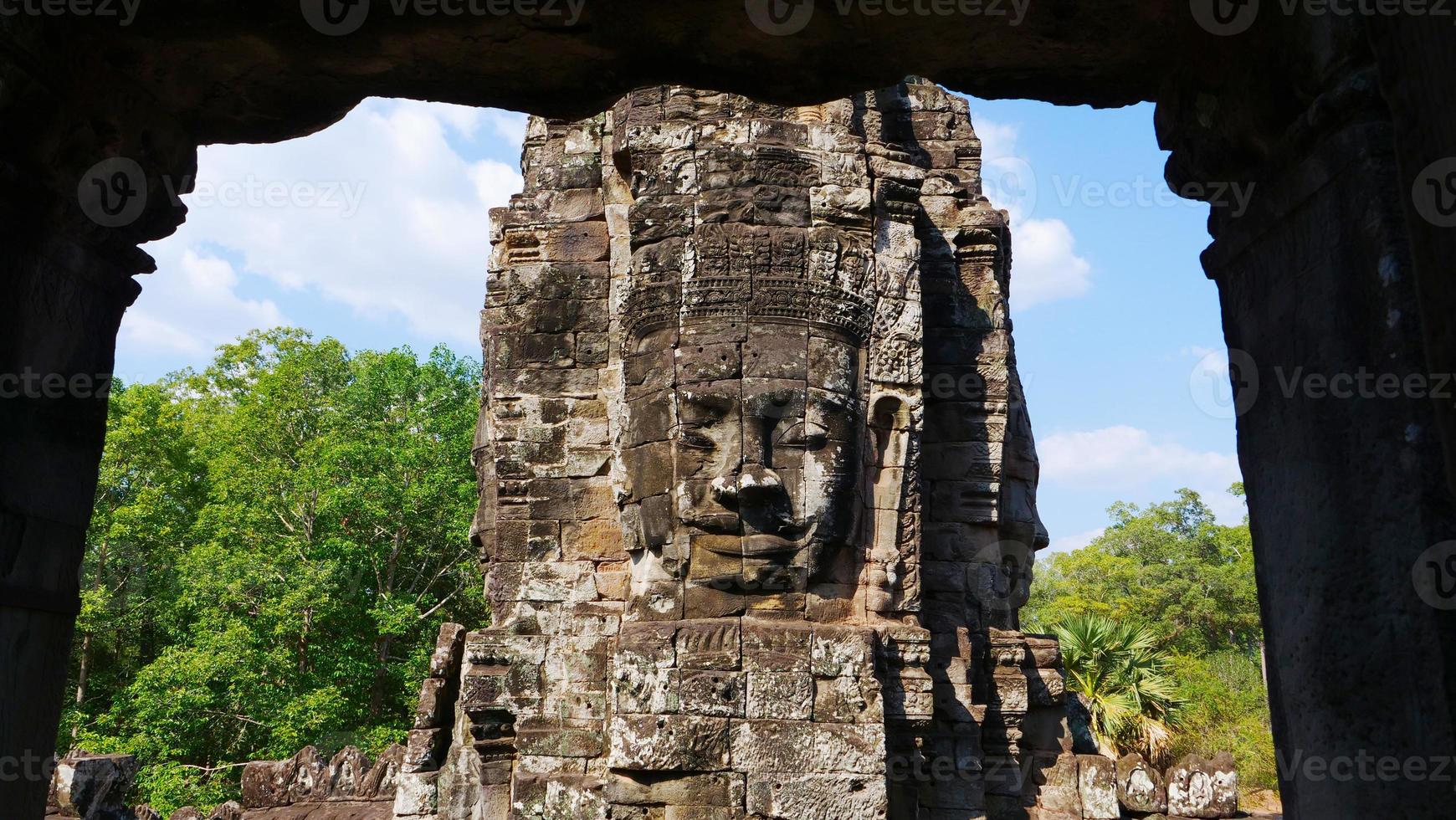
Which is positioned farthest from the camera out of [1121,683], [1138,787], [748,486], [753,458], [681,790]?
[1121,683]

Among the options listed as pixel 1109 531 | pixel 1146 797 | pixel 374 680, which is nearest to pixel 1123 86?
pixel 1146 797

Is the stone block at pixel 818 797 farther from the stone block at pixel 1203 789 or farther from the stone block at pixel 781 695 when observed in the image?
the stone block at pixel 1203 789

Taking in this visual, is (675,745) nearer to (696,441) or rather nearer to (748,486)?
(748,486)

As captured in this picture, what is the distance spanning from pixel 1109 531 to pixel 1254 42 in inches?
1916

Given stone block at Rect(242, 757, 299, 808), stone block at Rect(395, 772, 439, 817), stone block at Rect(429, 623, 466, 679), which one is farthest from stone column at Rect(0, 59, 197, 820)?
stone block at Rect(242, 757, 299, 808)

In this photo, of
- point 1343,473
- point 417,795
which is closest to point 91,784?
point 417,795

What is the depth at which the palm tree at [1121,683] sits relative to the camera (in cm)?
1576

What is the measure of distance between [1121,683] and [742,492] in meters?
11.7

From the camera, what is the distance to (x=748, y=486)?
268 inches

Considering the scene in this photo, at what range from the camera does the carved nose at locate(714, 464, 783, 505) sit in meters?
6.83

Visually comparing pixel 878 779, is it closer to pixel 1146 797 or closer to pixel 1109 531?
pixel 1146 797

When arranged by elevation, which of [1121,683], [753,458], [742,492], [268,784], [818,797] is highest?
[753,458]

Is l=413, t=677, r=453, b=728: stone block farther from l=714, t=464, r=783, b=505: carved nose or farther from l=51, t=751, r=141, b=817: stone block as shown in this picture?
l=714, t=464, r=783, b=505: carved nose

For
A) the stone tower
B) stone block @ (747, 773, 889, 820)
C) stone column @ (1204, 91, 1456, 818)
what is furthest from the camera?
the stone tower
